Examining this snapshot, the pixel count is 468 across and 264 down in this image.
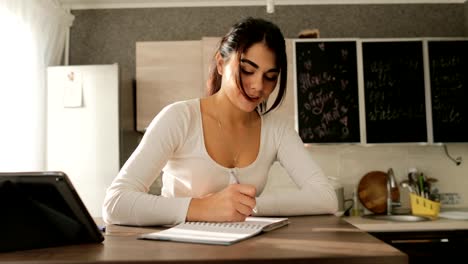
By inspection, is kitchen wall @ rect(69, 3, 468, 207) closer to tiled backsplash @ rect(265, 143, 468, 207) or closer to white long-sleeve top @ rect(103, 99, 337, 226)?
tiled backsplash @ rect(265, 143, 468, 207)

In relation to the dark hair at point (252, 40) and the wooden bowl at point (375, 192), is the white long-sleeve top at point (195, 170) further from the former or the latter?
the wooden bowl at point (375, 192)

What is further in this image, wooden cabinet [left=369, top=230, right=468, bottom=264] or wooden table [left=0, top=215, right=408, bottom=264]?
wooden cabinet [left=369, top=230, right=468, bottom=264]

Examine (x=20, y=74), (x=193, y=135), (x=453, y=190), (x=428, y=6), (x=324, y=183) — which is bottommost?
A: (x=453, y=190)

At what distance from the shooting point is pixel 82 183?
2.71 m

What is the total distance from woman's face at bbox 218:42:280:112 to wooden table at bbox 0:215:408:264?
51cm

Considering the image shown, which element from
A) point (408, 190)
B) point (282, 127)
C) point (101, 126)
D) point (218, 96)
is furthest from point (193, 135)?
point (408, 190)

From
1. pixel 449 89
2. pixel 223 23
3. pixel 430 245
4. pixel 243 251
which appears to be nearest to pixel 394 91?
pixel 449 89

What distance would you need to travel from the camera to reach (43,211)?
29.2 inches

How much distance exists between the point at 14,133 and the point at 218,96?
1663 millimetres

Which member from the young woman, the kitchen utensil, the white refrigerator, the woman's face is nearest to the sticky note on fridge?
the white refrigerator

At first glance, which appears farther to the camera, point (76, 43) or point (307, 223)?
point (76, 43)

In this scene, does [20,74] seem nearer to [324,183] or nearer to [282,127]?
[282,127]

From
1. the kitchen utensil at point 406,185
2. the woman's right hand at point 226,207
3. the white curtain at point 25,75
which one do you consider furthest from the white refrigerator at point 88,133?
the kitchen utensil at point 406,185

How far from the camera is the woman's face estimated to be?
3.96ft
